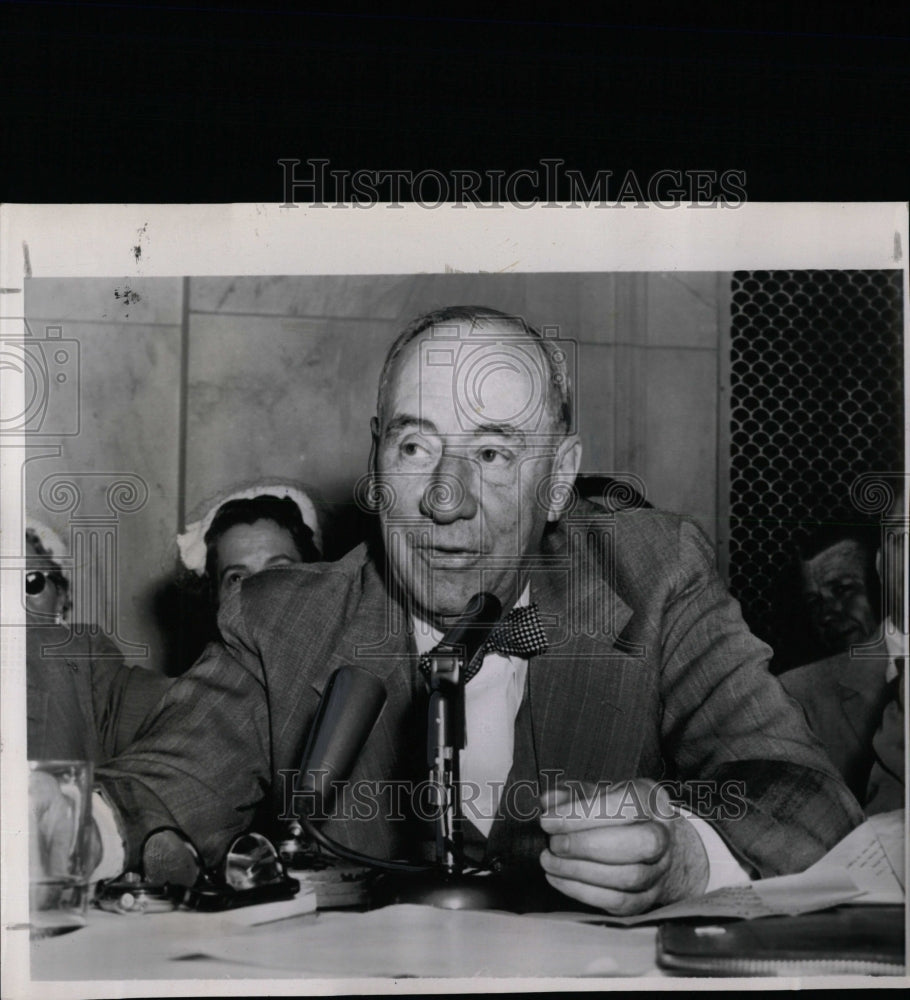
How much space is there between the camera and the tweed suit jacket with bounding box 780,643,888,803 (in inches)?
101

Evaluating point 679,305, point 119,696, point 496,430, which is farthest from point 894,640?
point 119,696

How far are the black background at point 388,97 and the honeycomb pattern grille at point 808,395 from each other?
27 cm

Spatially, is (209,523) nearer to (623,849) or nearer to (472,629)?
(472,629)

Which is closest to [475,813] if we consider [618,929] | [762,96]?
[618,929]

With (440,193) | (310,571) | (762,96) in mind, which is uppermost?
(762,96)

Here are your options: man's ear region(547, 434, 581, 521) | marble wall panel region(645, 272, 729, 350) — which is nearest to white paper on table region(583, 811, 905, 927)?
man's ear region(547, 434, 581, 521)

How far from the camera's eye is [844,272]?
2635 mm

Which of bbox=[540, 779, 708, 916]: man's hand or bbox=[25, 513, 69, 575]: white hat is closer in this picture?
bbox=[540, 779, 708, 916]: man's hand

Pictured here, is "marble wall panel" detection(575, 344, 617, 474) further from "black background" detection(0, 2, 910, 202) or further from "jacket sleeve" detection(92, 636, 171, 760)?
"jacket sleeve" detection(92, 636, 171, 760)

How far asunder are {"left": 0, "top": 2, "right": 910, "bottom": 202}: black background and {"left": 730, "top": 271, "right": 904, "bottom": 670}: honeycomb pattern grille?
0.27m

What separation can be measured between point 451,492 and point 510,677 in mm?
432

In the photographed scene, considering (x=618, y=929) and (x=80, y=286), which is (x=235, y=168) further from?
(x=618, y=929)

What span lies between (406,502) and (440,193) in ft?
2.30

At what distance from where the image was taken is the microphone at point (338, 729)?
2541 mm
